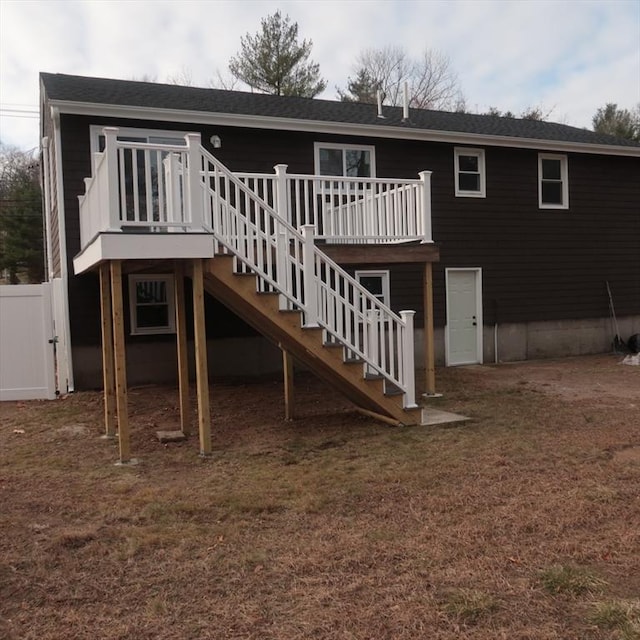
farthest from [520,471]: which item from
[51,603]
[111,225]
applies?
[111,225]

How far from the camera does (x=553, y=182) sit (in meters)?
14.2

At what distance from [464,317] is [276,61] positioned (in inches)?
710

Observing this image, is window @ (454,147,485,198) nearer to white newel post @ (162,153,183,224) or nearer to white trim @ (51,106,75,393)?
white trim @ (51,106,75,393)

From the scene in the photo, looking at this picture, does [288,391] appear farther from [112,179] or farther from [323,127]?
[323,127]

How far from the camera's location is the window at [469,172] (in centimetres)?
1321

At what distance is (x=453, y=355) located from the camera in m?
13.3

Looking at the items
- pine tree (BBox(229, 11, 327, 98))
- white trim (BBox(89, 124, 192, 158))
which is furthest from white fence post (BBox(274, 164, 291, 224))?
pine tree (BBox(229, 11, 327, 98))

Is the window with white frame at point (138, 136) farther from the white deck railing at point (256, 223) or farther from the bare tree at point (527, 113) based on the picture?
the bare tree at point (527, 113)

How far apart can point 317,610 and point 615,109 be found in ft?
139

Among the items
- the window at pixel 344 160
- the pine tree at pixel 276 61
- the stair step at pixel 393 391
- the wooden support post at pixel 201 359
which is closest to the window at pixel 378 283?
the window at pixel 344 160

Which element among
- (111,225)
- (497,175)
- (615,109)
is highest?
(615,109)

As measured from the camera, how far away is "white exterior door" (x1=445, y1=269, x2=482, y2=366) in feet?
43.5

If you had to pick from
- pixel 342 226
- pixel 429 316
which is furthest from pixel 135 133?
pixel 429 316

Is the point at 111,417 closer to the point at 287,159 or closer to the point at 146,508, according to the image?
the point at 146,508
